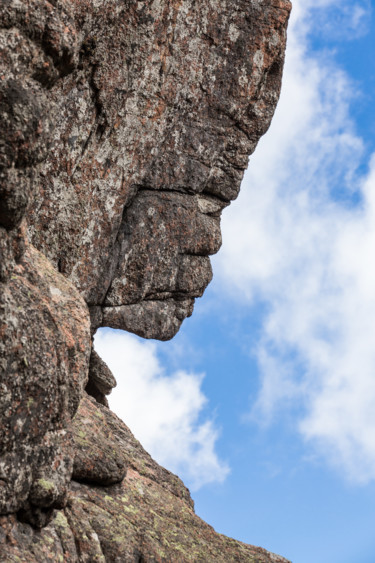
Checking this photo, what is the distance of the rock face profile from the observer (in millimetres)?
15125

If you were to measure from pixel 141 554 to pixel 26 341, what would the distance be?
7.67 meters

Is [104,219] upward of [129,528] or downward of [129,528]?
upward

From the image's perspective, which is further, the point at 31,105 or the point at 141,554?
the point at 141,554

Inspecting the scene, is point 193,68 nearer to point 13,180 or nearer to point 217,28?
point 217,28

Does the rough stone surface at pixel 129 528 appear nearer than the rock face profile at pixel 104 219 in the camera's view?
No

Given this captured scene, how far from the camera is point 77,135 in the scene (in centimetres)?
2597

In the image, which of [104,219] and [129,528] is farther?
[104,219]

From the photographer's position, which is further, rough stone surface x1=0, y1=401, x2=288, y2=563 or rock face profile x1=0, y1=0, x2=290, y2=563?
rough stone surface x1=0, y1=401, x2=288, y2=563

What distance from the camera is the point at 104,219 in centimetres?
2756

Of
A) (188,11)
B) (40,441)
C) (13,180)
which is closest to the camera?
(13,180)

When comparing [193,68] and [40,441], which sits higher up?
[193,68]

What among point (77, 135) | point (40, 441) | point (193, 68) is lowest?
point (40, 441)

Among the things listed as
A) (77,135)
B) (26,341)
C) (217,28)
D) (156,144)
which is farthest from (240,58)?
(26,341)

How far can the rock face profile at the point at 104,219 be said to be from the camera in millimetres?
15125
